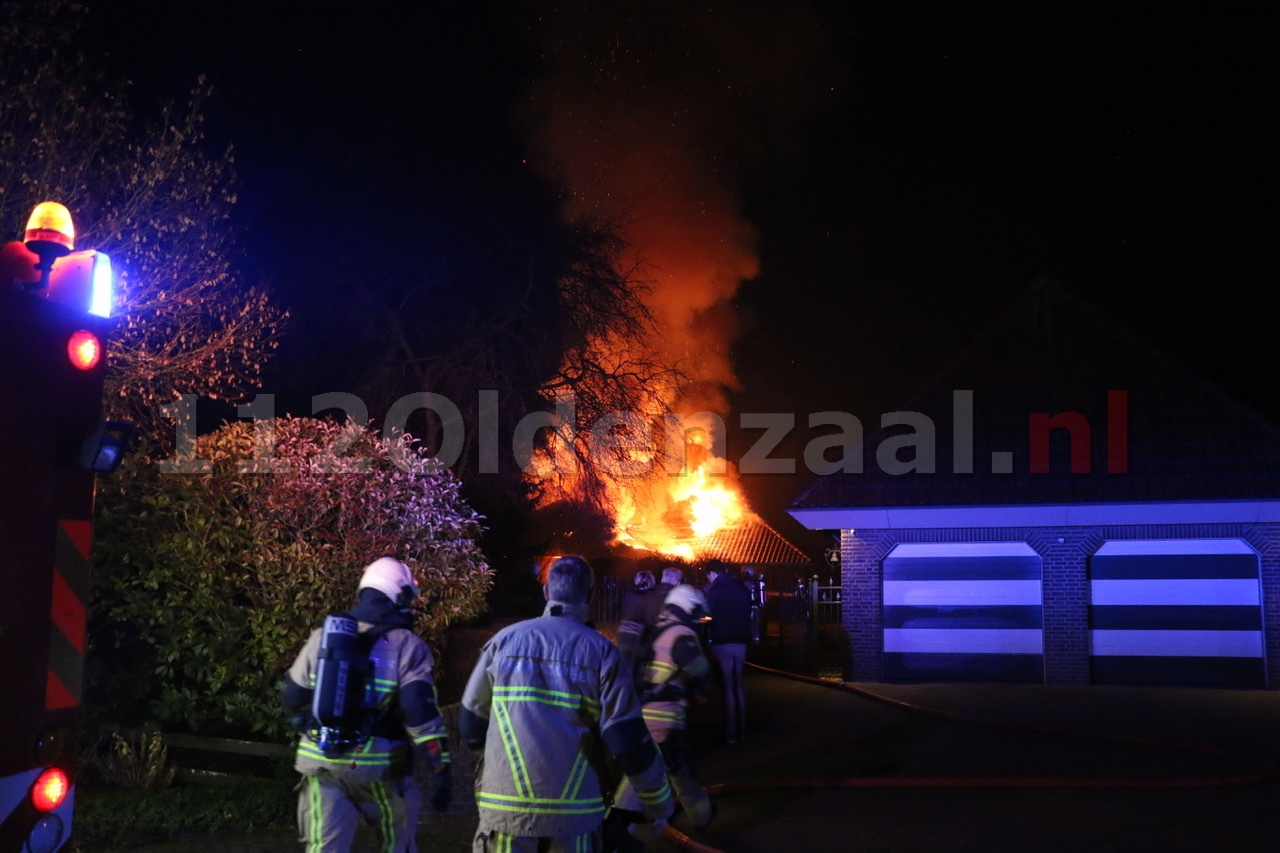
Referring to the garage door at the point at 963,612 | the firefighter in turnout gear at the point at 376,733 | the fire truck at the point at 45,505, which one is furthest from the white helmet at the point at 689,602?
the garage door at the point at 963,612

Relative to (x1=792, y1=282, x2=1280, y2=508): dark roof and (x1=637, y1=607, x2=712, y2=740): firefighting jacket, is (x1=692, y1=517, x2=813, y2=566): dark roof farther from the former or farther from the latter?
(x1=637, y1=607, x2=712, y2=740): firefighting jacket

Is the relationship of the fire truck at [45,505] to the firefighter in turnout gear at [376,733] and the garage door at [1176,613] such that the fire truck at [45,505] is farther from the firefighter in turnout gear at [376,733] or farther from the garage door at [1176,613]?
the garage door at [1176,613]

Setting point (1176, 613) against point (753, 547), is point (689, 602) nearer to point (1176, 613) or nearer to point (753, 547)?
point (1176, 613)

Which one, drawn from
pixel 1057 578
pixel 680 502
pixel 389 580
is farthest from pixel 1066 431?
pixel 680 502

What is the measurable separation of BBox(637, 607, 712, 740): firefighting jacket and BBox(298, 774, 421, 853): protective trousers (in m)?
2.33

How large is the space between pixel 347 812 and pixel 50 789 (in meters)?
1.39

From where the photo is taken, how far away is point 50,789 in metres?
3.69

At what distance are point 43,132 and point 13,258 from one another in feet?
23.9

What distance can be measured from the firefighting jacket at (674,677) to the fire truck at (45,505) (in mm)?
3801

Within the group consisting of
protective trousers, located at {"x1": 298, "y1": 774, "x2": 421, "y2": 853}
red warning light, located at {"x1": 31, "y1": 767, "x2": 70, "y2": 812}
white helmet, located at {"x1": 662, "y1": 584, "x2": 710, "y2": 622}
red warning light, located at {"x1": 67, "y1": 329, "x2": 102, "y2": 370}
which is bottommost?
protective trousers, located at {"x1": 298, "y1": 774, "x2": 421, "y2": 853}

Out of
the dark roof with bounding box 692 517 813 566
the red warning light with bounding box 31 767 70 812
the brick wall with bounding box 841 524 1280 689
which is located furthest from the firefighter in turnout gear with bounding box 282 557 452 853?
the dark roof with bounding box 692 517 813 566

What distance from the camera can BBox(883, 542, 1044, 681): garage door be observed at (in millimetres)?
16922

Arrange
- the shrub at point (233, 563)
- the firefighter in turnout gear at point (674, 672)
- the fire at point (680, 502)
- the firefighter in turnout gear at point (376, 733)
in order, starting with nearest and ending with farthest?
Answer: the firefighter in turnout gear at point (376, 733) < the firefighter in turnout gear at point (674, 672) < the shrub at point (233, 563) < the fire at point (680, 502)

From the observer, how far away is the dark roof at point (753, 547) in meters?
36.1
